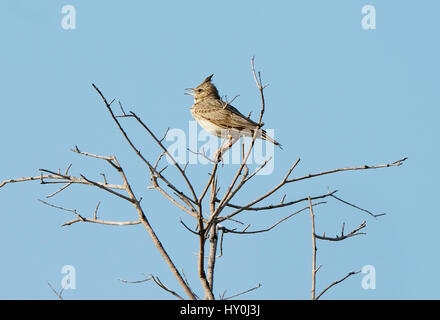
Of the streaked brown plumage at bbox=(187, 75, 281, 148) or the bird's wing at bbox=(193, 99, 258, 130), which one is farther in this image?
the bird's wing at bbox=(193, 99, 258, 130)

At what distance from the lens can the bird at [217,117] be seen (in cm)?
923

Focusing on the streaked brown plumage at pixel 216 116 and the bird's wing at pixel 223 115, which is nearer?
the streaked brown plumage at pixel 216 116

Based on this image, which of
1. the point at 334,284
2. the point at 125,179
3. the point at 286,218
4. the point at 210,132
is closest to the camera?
the point at 334,284

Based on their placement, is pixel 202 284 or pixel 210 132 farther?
pixel 210 132

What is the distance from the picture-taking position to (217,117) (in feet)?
32.0

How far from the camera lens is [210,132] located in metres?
9.92

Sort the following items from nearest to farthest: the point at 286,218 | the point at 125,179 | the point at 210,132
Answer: the point at 125,179 → the point at 286,218 → the point at 210,132

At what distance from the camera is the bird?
923 centimetres

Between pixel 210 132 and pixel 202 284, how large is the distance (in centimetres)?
498
